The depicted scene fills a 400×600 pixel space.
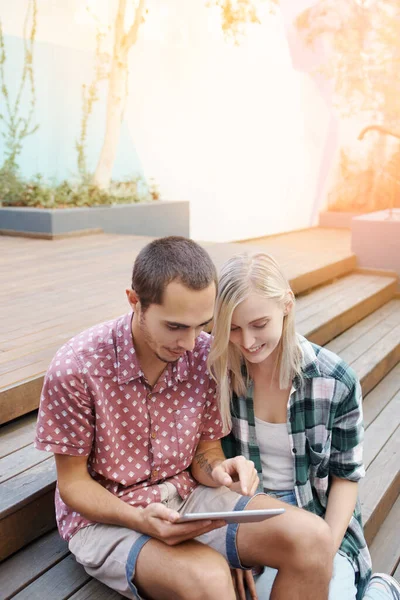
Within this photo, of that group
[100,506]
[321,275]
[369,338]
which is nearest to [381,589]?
[100,506]

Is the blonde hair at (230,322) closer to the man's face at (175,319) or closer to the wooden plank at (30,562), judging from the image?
the man's face at (175,319)

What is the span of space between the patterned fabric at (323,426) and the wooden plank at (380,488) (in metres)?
0.56

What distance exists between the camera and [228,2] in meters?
7.67

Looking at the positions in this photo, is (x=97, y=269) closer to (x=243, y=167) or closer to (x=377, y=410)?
(x=377, y=410)

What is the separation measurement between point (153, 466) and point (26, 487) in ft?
1.41

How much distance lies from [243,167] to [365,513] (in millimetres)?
6670

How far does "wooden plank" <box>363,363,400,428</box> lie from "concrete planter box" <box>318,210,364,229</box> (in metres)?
6.27

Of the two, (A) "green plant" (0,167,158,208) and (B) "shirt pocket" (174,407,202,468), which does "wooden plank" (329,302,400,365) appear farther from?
(A) "green plant" (0,167,158,208)

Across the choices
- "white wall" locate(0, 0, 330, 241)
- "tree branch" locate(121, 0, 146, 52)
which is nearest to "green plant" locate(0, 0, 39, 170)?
"white wall" locate(0, 0, 330, 241)

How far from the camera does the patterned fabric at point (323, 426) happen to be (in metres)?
1.70

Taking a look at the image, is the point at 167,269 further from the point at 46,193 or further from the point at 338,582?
the point at 46,193

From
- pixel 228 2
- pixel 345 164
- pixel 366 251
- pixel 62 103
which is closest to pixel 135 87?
pixel 62 103

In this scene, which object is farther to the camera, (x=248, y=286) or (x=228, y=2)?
(x=228, y=2)

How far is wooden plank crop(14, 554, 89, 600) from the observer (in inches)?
59.6
